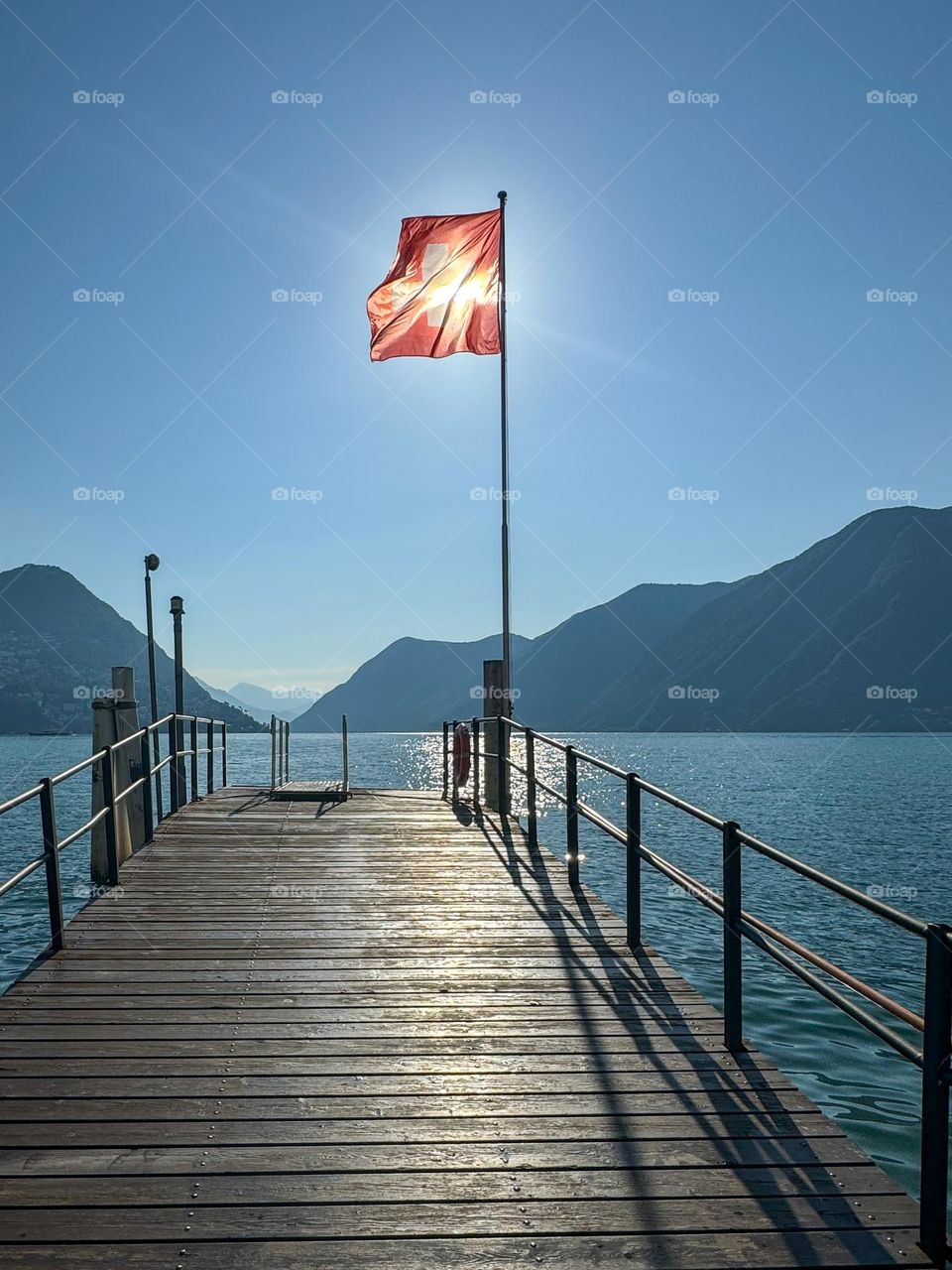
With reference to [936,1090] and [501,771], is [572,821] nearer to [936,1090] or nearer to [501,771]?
[501,771]

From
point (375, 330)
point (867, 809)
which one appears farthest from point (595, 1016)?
point (867, 809)

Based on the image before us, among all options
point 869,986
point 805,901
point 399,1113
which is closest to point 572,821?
point 869,986

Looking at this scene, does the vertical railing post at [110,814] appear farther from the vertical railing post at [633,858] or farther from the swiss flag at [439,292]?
the swiss flag at [439,292]

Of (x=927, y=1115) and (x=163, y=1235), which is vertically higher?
(x=927, y=1115)

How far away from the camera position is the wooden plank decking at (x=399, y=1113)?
291cm

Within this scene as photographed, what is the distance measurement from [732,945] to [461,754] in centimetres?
1006

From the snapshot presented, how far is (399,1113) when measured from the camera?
379 centimetres

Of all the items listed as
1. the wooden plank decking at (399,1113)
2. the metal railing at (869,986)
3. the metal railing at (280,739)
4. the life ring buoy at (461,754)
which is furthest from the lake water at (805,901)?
the metal railing at (280,739)

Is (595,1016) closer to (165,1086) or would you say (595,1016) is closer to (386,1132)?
(386,1132)

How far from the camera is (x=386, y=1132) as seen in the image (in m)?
3.62

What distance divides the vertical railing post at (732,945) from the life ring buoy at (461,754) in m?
9.74

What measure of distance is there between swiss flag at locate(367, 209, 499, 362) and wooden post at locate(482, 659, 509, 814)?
5.06m

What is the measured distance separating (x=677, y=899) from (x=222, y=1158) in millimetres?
14065

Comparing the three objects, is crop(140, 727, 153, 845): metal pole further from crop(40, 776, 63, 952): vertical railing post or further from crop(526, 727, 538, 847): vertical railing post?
crop(526, 727, 538, 847): vertical railing post
